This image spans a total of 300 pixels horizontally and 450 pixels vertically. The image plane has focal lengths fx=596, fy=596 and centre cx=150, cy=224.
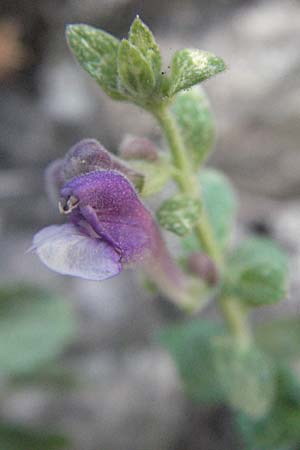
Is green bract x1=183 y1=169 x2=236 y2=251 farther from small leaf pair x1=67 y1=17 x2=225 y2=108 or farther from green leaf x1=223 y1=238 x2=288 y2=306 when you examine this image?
small leaf pair x1=67 y1=17 x2=225 y2=108

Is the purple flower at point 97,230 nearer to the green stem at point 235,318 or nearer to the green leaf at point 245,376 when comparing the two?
the green stem at point 235,318

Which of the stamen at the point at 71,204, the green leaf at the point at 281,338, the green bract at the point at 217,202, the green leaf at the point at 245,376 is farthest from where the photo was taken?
the green leaf at the point at 281,338

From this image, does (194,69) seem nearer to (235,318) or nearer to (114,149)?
(235,318)

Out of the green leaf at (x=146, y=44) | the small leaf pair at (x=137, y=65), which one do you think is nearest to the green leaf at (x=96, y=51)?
the small leaf pair at (x=137, y=65)

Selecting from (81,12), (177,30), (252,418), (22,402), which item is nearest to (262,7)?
(177,30)

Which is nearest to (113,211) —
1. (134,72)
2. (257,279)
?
(134,72)

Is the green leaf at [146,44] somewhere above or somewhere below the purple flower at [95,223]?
above

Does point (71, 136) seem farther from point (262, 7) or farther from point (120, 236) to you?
point (120, 236)

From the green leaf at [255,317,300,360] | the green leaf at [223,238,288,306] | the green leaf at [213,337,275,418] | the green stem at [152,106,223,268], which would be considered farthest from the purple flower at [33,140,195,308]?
the green leaf at [255,317,300,360]
